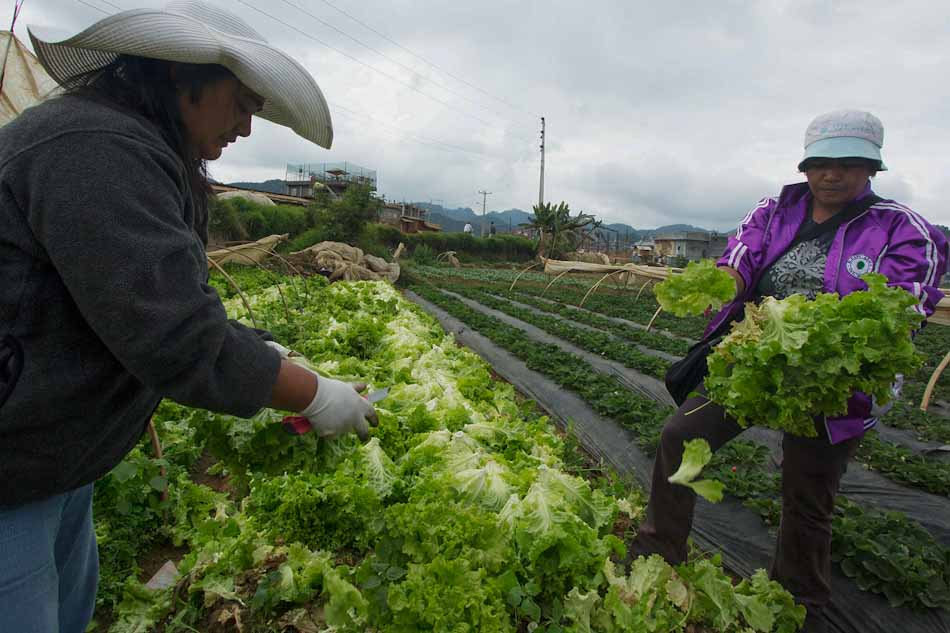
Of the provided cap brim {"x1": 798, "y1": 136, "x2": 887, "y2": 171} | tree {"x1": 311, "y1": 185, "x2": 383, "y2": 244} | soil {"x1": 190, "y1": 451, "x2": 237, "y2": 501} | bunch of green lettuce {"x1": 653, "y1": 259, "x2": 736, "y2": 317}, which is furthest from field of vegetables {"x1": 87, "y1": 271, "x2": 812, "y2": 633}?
tree {"x1": 311, "y1": 185, "x2": 383, "y2": 244}

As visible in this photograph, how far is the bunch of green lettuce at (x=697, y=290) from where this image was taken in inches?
94.3

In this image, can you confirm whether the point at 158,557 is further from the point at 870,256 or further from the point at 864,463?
the point at 864,463

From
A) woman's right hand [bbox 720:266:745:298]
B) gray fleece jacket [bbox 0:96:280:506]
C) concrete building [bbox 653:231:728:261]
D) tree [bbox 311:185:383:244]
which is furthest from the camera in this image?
concrete building [bbox 653:231:728:261]

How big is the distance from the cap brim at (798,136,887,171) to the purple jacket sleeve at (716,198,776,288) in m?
0.46

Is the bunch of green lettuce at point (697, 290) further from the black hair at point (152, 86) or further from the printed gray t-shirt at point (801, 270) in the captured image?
the black hair at point (152, 86)

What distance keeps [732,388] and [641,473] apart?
2690 mm

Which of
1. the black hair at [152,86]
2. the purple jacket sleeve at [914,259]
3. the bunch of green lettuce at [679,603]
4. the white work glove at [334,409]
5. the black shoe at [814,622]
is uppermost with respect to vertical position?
the black hair at [152,86]

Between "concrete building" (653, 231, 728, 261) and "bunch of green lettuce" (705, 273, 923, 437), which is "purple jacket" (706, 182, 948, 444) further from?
"concrete building" (653, 231, 728, 261)

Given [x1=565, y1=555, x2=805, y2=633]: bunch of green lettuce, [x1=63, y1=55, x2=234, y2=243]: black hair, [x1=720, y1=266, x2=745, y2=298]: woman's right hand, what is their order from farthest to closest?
[x1=720, y1=266, x2=745, y2=298]: woman's right hand
[x1=565, y1=555, x2=805, y2=633]: bunch of green lettuce
[x1=63, y1=55, x2=234, y2=243]: black hair

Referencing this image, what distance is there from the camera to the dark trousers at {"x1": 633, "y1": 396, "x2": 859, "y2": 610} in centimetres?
256

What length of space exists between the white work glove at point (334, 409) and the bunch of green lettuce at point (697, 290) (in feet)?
4.51

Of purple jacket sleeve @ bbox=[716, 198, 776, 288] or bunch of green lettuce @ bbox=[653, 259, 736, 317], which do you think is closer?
bunch of green lettuce @ bbox=[653, 259, 736, 317]

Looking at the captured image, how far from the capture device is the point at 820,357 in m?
1.96

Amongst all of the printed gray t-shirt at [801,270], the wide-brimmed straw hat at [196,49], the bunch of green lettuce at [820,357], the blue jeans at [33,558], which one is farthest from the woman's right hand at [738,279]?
the blue jeans at [33,558]
